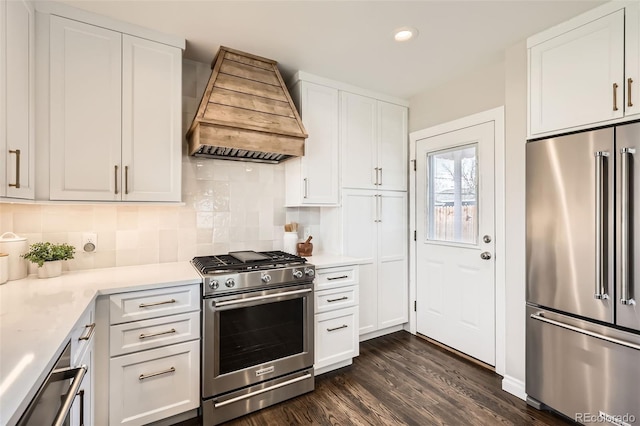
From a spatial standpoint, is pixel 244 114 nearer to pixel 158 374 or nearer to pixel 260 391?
pixel 158 374

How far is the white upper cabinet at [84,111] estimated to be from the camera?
1854 millimetres

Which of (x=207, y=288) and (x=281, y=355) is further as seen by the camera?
(x=281, y=355)

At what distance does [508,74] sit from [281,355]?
2647 millimetres

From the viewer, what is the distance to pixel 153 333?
1824 millimetres

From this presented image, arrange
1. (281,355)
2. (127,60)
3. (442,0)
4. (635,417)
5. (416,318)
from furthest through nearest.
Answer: (416,318), (281,355), (127,60), (442,0), (635,417)

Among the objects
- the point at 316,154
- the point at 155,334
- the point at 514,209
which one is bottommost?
the point at 155,334

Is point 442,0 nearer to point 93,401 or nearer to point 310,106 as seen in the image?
point 310,106

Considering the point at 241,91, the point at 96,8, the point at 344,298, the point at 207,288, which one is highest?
the point at 96,8

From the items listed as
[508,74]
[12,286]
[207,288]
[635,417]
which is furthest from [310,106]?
[635,417]

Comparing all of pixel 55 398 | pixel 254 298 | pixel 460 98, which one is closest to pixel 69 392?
pixel 55 398

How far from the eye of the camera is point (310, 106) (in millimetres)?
2771

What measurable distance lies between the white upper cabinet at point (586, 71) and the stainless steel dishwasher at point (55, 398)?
9.08 feet

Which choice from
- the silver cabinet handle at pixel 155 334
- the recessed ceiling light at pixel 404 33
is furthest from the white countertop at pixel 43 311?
the recessed ceiling light at pixel 404 33

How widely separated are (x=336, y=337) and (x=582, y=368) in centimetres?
158
